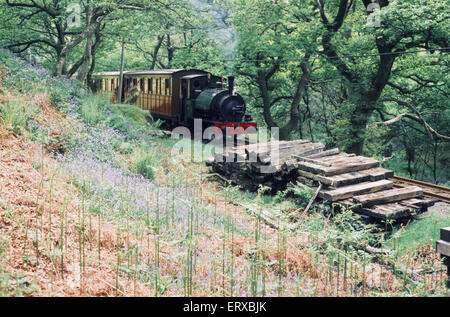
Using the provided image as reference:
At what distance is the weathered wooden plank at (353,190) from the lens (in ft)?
22.5

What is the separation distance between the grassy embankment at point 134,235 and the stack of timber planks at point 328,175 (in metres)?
0.43

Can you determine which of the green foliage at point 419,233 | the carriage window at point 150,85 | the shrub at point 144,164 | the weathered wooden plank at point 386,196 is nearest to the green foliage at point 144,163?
the shrub at point 144,164

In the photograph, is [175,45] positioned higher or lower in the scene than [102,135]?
higher

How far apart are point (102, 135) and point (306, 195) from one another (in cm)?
500

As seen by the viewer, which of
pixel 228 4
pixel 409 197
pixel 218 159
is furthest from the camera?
pixel 228 4

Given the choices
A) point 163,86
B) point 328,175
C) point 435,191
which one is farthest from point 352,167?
point 163,86

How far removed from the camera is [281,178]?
8.64 metres

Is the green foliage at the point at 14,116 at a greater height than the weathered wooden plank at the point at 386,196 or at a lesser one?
greater

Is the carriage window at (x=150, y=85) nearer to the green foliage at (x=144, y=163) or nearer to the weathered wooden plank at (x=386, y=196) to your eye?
the green foliage at (x=144, y=163)

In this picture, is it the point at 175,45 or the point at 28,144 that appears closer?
the point at 28,144

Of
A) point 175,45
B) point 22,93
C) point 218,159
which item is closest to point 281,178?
point 218,159

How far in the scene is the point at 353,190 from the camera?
276 inches

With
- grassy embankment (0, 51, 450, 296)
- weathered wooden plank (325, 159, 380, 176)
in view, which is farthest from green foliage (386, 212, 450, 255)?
weathered wooden plank (325, 159, 380, 176)
